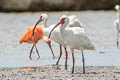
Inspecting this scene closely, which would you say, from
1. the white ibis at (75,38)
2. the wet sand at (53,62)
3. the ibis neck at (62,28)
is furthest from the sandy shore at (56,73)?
the ibis neck at (62,28)

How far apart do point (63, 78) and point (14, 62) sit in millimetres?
3070

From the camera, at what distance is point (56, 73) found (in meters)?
10.5

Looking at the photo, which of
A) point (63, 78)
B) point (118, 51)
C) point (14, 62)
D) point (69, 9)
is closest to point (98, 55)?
point (118, 51)

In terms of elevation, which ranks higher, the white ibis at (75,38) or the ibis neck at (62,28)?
the ibis neck at (62,28)

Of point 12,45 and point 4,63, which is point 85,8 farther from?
point 4,63

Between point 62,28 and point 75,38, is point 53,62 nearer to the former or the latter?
point 62,28

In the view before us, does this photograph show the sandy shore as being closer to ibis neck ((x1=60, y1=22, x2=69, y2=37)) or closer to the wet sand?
the wet sand

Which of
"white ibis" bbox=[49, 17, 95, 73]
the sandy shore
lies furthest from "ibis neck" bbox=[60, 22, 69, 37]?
the sandy shore

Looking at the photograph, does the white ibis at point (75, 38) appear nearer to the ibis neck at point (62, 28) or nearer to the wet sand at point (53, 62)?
the ibis neck at point (62, 28)

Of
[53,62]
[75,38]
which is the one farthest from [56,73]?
[53,62]

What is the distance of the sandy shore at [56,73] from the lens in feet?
31.7

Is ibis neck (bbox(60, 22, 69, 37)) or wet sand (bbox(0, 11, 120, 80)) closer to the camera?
wet sand (bbox(0, 11, 120, 80))

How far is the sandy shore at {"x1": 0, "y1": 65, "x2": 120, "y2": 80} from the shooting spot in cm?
967

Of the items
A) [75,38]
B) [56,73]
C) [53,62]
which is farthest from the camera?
[53,62]
